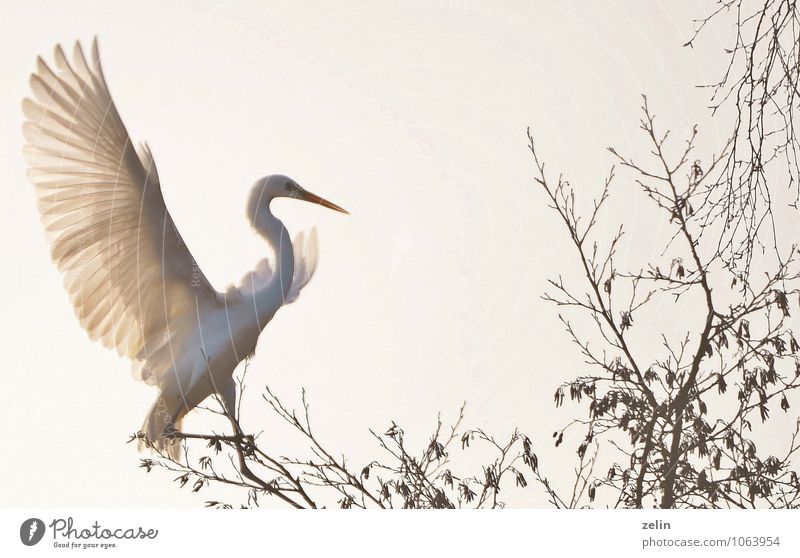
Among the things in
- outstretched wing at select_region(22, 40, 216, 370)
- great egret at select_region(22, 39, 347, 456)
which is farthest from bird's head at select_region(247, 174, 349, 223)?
outstretched wing at select_region(22, 40, 216, 370)

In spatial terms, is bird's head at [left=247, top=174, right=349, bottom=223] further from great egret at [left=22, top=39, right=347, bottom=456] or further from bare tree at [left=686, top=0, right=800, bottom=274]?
bare tree at [left=686, top=0, right=800, bottom=274]

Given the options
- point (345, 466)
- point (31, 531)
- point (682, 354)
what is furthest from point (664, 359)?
point (31, 531)

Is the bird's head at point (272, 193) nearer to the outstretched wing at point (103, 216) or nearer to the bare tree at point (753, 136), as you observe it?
the outstretched wing at point (103, 216)

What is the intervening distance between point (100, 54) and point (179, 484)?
2.89ft

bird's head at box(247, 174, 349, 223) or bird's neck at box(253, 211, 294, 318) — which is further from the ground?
bird's head at box(247, 174, 349, 223)

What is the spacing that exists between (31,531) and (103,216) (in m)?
0.63

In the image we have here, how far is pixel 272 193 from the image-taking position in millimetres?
1963

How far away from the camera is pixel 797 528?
75.4 inches

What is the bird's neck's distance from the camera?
194cm

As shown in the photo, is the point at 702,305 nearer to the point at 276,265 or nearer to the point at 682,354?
the point at 682,354

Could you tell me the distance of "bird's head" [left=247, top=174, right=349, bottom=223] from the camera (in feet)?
6.41

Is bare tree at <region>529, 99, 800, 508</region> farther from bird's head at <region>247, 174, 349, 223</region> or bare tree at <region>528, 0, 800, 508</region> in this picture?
bird's head at <region>247, 174, 349, 223</region>

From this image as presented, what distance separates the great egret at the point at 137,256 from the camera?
186 cm

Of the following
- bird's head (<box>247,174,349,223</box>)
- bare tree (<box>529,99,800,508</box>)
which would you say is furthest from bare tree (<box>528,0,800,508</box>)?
bird's head (<box>247,174,349,223</box>)
